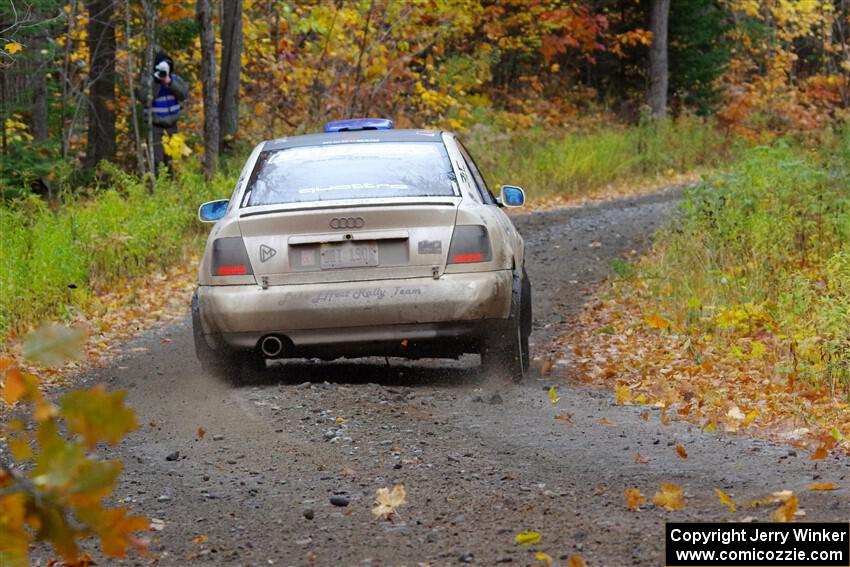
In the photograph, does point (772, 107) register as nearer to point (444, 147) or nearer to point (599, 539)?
point (444, 147)

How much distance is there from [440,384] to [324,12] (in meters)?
15.0

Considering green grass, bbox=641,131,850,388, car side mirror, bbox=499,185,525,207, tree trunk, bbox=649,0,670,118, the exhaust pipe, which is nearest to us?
the exhaust pipe

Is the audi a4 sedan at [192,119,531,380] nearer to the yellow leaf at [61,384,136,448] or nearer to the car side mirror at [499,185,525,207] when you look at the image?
the car side mirror at [499,185,525,207]

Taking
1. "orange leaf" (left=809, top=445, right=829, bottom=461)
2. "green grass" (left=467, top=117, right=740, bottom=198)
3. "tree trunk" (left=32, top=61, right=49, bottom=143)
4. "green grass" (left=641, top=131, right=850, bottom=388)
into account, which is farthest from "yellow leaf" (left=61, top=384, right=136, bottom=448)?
"tree trunk" (left=32, top=61, right=49, bottom=143)

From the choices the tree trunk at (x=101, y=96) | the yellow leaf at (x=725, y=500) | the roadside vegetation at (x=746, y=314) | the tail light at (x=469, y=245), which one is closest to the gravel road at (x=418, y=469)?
the yellow leaf at (x=725, y=500)

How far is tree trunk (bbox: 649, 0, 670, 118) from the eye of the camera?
29.7 metres

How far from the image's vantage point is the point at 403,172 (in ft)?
26.9

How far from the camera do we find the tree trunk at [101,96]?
24.6 metres

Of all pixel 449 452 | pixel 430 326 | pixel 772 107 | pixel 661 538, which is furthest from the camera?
pixel 772 107

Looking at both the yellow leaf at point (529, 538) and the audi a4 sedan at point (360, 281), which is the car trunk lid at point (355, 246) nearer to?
the audi a4 sedan at point (360, 281)

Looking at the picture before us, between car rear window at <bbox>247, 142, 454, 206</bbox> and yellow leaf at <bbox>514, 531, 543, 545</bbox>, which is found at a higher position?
car rear window at <bbox>247, 142, 454, 206</bbox>

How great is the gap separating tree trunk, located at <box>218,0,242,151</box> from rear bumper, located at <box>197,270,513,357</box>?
14967 millimetres

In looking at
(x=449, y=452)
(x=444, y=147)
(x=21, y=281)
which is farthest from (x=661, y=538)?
(x=21, y=281)

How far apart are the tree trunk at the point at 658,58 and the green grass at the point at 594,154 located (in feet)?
2.08
